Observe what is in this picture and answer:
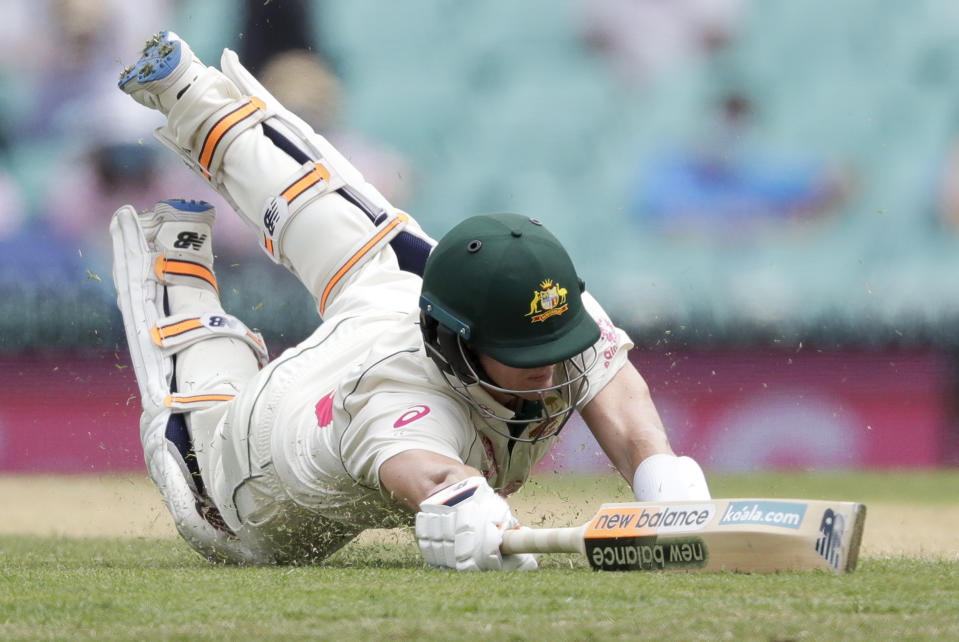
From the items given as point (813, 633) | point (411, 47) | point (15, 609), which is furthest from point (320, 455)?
point (411, 47)

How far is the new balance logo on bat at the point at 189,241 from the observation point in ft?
10.0

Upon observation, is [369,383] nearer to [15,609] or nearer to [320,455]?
[320,455]

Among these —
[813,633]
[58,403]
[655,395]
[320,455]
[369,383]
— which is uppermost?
[813,633]

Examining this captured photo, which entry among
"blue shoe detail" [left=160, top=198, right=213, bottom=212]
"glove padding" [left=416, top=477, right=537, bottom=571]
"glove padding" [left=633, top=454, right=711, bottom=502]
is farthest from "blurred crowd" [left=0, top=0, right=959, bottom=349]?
"glove padding" [left=416, top=477, right=537, bottom=571]

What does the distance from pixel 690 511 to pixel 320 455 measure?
2.25 feet

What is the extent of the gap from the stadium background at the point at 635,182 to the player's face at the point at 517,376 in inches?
128

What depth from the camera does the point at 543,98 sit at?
5.87 metres

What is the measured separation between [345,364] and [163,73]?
0.91 meters

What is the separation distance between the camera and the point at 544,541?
1.73 m

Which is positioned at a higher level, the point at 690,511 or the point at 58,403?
the point at 690,511

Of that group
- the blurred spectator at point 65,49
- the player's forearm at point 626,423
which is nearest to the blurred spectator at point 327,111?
→ the blurred spectator at point 65,49

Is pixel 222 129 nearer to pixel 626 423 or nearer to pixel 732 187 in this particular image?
pixel 626 423

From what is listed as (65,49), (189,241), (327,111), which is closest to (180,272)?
(189,241)

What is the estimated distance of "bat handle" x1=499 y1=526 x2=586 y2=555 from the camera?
1.73 m
